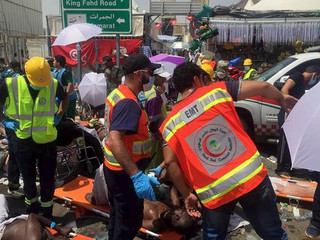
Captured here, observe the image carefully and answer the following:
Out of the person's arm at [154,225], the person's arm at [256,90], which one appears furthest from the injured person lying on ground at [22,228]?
the person's arm at [256,90]

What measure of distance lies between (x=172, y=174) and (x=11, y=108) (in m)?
2.09

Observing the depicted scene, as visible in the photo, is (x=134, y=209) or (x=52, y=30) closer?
(x=134, y=209)

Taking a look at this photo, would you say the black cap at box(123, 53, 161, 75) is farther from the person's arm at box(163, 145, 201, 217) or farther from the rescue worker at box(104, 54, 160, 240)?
the person's arm at box(163, 145, 201, 217)

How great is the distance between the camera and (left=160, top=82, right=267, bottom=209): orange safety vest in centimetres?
212

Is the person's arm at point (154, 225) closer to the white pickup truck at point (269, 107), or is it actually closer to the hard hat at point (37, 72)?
the hard hat at point (37, 72)

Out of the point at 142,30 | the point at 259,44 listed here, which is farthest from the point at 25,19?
the point at 259,44

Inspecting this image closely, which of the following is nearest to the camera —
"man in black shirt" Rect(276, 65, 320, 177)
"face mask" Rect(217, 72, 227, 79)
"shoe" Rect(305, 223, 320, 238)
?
"shoe" Rect(305, 223, 320, 238)

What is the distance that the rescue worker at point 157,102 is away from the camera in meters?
4.22

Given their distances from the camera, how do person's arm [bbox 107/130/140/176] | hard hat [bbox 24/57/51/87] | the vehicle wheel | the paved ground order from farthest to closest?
the vehicle wheel
the paved ground
hard hat [bbox 24/57/51/87]
person's arm [bbox 107/130/140/176]

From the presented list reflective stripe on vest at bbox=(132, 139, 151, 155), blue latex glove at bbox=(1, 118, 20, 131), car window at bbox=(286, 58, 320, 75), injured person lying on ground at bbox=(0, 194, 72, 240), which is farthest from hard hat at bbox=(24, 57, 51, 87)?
car window at bbox=(286, 58, 320, 75)

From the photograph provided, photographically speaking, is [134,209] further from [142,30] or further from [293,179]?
[142,30]

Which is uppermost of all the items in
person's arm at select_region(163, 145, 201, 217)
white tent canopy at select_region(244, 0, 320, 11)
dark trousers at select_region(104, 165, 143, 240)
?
white tent canopy at select_region(244, 0, 320, 11)

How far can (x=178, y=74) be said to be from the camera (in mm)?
2324

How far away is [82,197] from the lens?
13.8 ft
